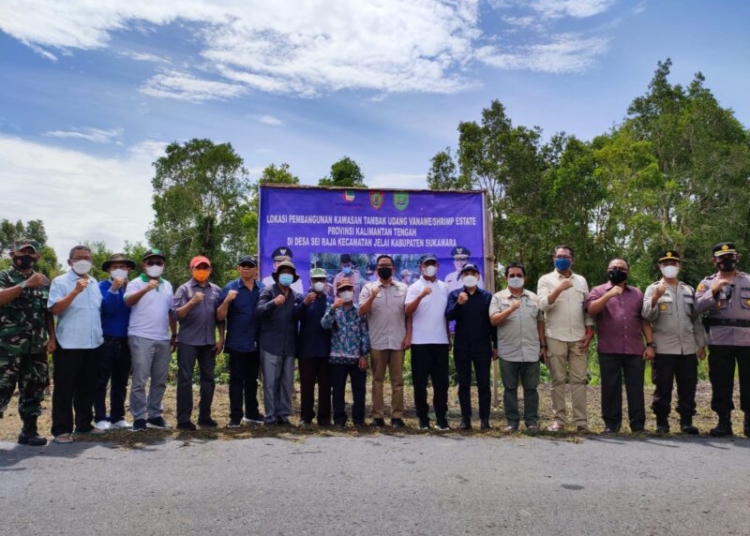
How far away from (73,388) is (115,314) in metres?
0.83

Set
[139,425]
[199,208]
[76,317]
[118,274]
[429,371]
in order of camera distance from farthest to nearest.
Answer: [199,208], [429,371], [118,274], [139,425], [76,317]

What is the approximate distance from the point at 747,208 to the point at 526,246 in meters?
9.49

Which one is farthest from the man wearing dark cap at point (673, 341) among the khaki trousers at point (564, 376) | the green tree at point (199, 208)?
the green tree at point (199, 208)

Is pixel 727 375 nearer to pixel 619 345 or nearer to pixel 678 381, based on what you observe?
pixel 678 381

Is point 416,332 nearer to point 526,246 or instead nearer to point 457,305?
point 457,305

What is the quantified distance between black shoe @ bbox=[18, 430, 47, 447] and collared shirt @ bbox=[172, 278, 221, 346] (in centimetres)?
157

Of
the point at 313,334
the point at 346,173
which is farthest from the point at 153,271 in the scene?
the point at 346,173

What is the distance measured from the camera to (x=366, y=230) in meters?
8.29

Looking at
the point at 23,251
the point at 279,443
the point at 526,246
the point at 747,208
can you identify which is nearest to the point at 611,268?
the point at 279,443

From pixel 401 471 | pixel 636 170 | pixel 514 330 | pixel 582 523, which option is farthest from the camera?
pixel 636 170

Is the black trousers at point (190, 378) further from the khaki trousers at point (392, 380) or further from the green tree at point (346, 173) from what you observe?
the green tree at point (346, 173)

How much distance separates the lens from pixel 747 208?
88.2 ft

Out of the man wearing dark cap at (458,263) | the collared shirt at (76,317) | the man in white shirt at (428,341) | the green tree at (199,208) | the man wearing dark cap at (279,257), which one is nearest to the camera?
the collared shirt at (76,317)

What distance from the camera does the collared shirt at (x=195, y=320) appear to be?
6598 millimetres
